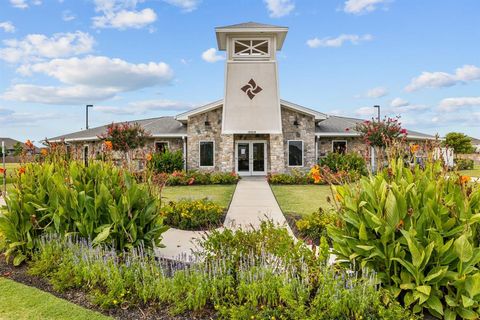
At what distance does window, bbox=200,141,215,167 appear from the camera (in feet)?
72.0

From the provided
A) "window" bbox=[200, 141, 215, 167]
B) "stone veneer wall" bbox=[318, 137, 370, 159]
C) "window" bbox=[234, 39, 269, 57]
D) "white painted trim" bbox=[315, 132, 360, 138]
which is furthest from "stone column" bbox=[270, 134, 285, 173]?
"window" bbox=[234, 39, 269, 57]

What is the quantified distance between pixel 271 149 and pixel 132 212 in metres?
16.5

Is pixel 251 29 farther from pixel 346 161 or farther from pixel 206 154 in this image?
pixel 346 161

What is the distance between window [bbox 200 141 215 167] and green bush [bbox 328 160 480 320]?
18.2 metres

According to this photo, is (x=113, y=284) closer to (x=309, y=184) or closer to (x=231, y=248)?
(x=231, y=248)

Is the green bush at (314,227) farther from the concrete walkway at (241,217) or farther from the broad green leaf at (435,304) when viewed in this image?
the broad green leaf at (435,304)

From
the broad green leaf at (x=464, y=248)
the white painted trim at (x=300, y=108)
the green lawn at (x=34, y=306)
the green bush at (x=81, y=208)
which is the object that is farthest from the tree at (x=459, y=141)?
the green lawn at (x=34, y=306)

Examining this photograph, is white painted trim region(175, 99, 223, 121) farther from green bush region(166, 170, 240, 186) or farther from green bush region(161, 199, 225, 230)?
green bush region(161, 199, 225, 230)

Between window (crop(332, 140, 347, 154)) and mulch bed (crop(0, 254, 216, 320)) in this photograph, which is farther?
window (crop(332, 140, 347, 154))

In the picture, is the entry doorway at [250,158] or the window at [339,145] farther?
the window at [339,145]

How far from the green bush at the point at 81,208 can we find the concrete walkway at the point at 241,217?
780 millimetres

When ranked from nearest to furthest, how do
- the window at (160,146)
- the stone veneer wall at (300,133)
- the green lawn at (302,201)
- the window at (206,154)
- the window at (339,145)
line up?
the green lawn at (302,201) → the stone veneer wall at (300,133) → the window at (206,154) → the window at (160,146) → the window at (339,145)

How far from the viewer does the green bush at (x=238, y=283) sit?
3.40m

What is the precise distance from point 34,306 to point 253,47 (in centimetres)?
1834
